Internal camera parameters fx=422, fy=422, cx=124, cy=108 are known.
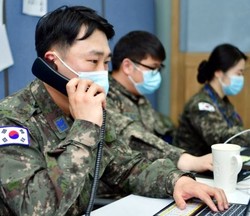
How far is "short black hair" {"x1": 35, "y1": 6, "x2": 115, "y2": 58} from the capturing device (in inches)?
46.3

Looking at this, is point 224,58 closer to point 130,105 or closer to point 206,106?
point 206,106

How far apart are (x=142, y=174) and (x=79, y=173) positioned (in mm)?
331

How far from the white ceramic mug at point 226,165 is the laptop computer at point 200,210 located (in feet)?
0.36

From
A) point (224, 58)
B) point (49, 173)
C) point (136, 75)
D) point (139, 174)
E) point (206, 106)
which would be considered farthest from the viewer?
point (224, 58)

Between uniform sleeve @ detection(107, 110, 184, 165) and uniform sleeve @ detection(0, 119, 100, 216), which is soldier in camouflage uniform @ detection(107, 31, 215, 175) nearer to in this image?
uniform sleeve @ detection(107, 110, 184, 165)

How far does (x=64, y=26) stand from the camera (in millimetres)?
1178

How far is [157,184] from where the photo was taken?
3.88 feet

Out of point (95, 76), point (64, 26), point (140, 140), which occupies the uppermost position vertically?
point (64, 26)

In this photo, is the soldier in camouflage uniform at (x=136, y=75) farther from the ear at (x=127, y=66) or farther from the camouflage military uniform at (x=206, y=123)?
the camouflage military uniform at (x=206, y=123)

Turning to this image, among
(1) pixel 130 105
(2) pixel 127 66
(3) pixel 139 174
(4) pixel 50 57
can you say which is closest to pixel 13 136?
(4) pixel 50 57

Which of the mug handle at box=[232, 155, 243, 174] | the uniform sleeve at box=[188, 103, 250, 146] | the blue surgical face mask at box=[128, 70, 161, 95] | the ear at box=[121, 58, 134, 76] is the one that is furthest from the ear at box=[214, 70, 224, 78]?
the mug handle at box=[232, 155, 243, 174]

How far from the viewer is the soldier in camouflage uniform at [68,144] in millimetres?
950

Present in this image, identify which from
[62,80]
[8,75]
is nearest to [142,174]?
[62,80]

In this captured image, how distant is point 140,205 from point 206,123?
125 cm
